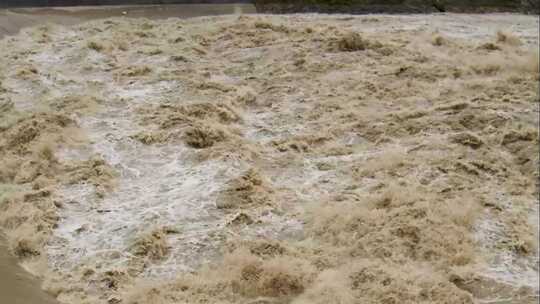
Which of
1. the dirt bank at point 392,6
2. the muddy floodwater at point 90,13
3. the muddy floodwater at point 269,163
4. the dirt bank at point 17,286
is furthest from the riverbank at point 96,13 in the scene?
the dirt bank at point 17,286

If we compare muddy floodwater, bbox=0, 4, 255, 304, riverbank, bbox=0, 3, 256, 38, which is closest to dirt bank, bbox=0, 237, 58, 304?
muddy floodwater, bbox=0, 4, 255, 304

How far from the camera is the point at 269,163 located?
10234 millimetres

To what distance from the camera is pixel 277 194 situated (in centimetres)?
935

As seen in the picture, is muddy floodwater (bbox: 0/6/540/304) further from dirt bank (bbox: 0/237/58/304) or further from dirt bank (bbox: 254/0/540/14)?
dirt bank (bbox: 254/0/540/14)

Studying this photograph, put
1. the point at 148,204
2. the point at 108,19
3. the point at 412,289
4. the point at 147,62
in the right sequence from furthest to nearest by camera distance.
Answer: the point at 108,19, the point at 147,62, the point at 148,204, the point at 412,289

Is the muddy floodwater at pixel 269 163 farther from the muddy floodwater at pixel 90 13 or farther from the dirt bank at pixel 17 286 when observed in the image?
the muddy floodwater at pixel 90 13

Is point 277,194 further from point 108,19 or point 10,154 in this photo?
point 108,19

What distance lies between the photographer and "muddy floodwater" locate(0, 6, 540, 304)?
25.1ft

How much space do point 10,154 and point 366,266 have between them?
5323 mm

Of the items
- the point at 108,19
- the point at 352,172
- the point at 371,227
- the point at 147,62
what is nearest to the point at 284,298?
the point at 371,227

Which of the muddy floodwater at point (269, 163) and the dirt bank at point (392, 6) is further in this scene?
the dirt bank at point (392, 6)

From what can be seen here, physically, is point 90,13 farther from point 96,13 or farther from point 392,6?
point 392,6

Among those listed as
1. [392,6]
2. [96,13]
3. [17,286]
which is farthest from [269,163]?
[392,6]

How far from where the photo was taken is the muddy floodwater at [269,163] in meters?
7.64
